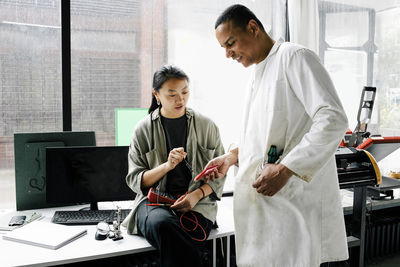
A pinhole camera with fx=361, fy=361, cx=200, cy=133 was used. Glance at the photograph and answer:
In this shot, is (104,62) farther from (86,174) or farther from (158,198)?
(158,198)

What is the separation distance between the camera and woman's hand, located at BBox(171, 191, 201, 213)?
5.66ft

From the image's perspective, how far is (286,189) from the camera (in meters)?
1.34

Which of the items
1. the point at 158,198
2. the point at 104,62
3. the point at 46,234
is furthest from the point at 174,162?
the point at 104,62

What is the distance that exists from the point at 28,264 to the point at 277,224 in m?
1.00

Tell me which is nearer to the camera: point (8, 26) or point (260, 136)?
point (260, 136)

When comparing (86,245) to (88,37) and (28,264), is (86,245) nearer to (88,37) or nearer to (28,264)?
(28,264)

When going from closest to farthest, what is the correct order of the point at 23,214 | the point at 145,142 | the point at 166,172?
the point at 166,172 < the point at 145,142 < the point at 23,214

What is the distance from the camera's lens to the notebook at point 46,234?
63.8 inches

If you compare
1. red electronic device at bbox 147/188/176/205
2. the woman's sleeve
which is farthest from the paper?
red electronic device at bbox 147/188/176/205

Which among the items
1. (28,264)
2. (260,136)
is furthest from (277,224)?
(28,264)

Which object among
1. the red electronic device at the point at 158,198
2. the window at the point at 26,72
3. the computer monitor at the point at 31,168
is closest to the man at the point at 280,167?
the red electronic device at the point at 158,198

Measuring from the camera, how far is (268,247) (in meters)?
1.37

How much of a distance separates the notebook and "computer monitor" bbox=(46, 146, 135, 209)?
230 millimetres

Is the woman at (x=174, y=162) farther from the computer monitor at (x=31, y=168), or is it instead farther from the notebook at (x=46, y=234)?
the computer monitor at (x=31, y=168)
